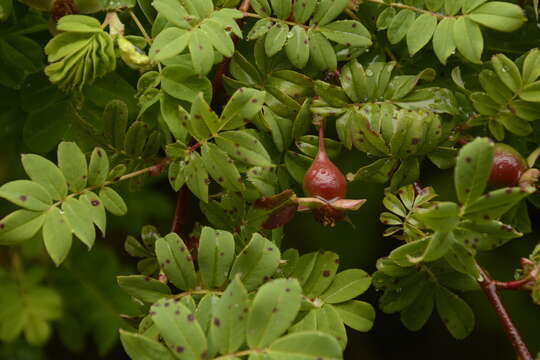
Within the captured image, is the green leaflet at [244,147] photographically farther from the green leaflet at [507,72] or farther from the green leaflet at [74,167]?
the green leaflet at [507,72]

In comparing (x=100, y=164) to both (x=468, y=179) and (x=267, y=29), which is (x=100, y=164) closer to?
(x=267, y=29)

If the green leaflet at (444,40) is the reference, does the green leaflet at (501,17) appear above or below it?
above

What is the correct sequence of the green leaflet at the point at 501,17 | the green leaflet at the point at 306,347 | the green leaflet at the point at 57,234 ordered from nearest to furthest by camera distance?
the green leaflet at the point at 306,347 < the green leaflet at the point at 57,234 < the green leaflet at the point at 501,17

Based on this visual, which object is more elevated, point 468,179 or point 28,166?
point 468,179

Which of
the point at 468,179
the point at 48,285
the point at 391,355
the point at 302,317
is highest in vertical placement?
the point at 468,179

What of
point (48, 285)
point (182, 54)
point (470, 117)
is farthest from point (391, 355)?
point (182, 54)

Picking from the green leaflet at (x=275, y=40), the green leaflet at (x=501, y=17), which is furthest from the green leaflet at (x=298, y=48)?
the green leaflet at (x=501, y=17)

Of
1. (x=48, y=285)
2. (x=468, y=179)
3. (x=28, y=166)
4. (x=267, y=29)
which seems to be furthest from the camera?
(x=48, y=285)

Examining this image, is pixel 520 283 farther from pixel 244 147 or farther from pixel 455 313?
pixel 244 147
